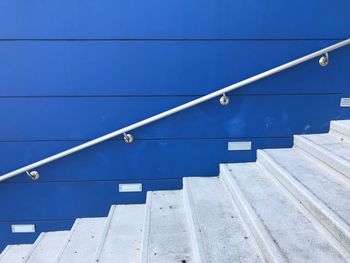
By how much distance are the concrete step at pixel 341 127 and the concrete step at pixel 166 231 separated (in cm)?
122

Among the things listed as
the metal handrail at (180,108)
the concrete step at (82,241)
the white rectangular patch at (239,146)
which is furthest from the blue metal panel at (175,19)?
the concrete step at (82,241)

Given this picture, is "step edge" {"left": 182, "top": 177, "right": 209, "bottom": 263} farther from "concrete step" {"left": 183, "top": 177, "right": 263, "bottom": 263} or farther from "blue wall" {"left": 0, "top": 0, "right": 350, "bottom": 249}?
"blue wall" {"left": 0, "top": 0, "right": 350, "bottom": 249}

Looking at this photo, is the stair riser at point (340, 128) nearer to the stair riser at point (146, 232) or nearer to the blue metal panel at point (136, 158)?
the blue metal panel at point (136, 158)

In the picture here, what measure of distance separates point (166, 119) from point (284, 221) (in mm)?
1020

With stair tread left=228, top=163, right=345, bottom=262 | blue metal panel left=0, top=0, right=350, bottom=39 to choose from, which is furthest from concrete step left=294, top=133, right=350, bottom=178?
blue metal panel left=0, top=0, right=350, bottom=39

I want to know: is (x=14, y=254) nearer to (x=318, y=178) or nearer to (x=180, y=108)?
(x=180, y=108)

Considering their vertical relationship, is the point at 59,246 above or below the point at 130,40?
below

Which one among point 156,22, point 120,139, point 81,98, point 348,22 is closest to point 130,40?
point 156,22

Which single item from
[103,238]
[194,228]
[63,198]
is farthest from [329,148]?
[63,198]

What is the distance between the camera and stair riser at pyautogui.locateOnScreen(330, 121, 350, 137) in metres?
1.94

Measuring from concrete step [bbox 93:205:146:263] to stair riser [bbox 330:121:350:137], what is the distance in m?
1.54

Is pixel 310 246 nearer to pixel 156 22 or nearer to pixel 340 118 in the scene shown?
pixel 340 118

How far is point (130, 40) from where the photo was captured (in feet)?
6.20

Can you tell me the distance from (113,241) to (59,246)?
0.58 metres
